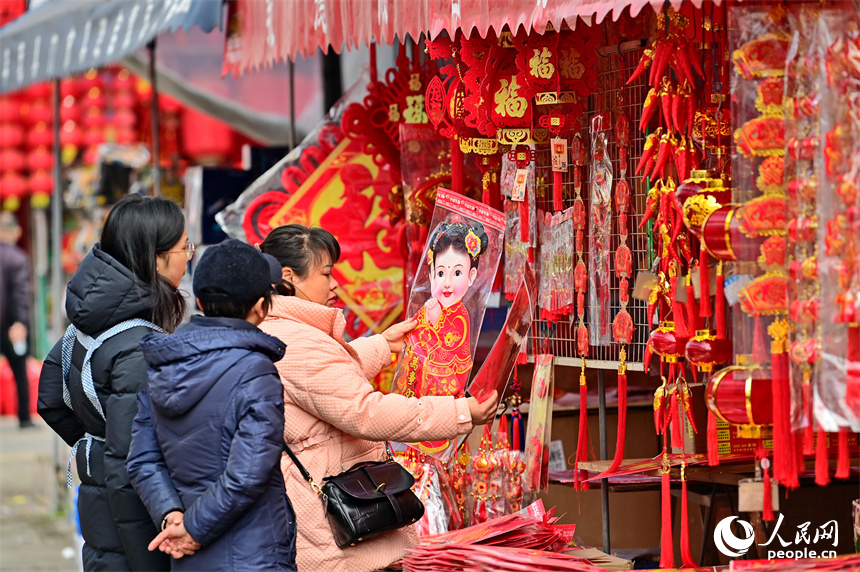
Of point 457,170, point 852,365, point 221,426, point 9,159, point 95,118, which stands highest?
point 95,118

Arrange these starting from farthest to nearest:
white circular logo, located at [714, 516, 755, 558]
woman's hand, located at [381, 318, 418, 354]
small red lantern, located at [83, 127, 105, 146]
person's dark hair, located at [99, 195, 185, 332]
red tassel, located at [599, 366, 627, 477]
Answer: small red lantern, located at [83, 127, 105, 146] < woman's hand, located at [381, 318, 418, 354] < white circular logo, located at [714, 516, 755, 558] < red tassel, located at [599, 366, 627, 477] < person's dark hair, located at [99, 195, 185, 332]

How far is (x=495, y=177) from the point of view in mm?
3980

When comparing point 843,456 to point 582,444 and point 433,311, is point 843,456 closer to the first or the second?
point 582,444

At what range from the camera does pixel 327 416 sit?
3.16m

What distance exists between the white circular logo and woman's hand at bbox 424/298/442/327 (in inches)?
44.3

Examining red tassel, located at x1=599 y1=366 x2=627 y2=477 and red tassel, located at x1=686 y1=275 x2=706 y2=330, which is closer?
red tassel, located at x1=686 y1=275 x2=706 y2=330

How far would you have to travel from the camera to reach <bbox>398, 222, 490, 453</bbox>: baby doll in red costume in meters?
3.78

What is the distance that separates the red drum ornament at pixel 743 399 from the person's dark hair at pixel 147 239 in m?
1.53

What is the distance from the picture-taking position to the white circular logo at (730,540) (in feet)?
12.2

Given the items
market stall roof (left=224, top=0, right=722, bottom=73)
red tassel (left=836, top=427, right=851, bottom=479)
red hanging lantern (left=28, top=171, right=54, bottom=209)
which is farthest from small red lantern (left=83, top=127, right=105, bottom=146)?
red tassel (left=836, top=427, right=851, bottom=479)

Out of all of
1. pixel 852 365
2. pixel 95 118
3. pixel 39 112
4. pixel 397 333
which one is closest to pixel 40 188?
pixel 39 112

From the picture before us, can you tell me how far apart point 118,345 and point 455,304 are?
111 centimetres

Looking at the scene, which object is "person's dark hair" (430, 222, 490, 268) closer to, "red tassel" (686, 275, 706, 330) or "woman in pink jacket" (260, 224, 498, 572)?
"woman in pink jacket" (260, 224, 498, 572)

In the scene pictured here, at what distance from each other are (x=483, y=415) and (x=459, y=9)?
1.19 m
